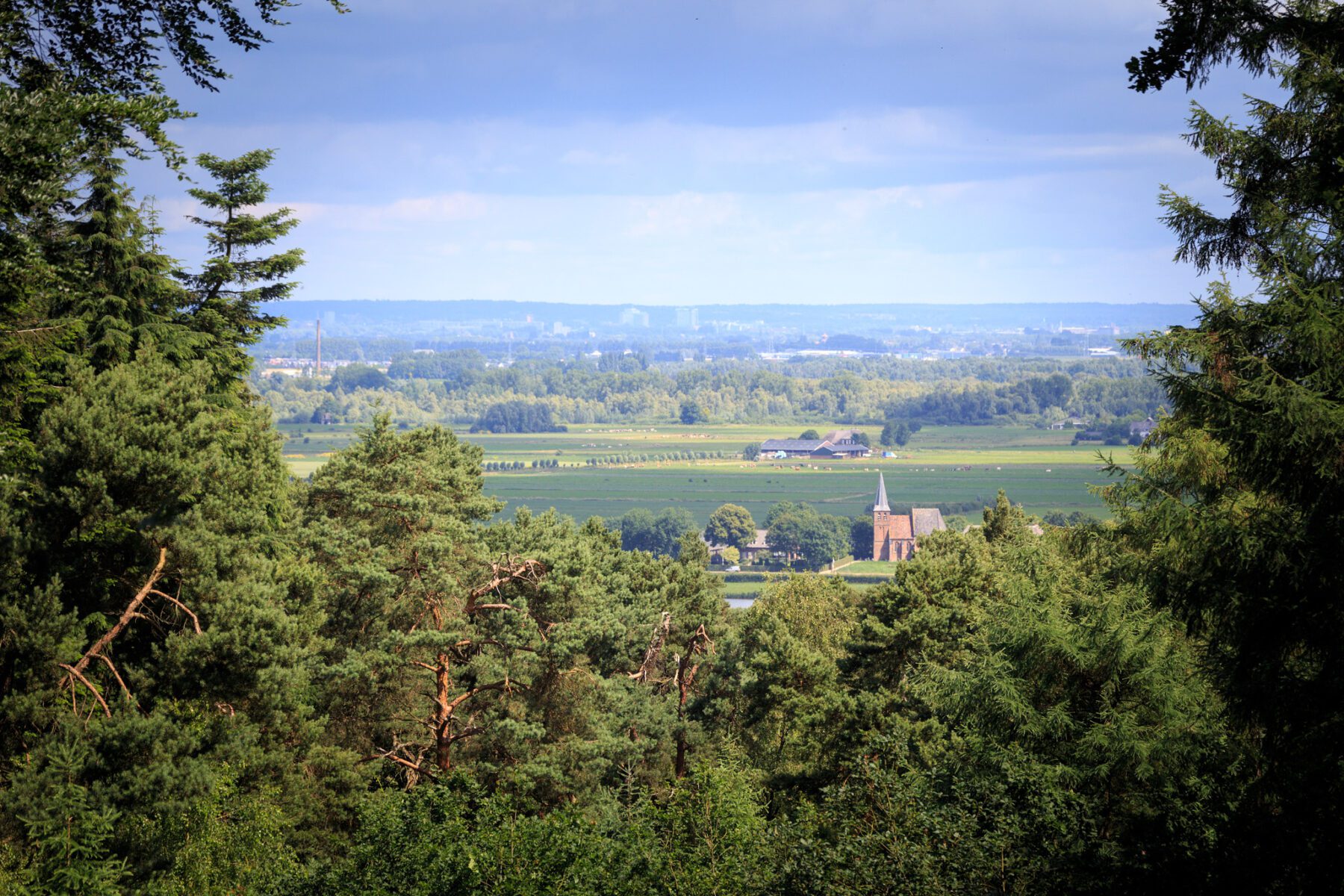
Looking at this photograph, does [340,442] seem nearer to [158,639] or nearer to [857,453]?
[857,453]

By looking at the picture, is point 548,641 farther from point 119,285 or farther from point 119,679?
point 119,285

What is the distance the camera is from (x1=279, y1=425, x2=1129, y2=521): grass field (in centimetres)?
13425

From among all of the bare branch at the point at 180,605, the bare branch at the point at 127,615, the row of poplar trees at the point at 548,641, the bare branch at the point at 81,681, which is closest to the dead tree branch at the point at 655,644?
the row of poplar trees at the point at 548,641

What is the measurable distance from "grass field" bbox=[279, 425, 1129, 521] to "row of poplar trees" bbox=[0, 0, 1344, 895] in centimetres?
9264

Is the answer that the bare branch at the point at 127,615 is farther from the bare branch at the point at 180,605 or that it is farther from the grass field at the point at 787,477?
the grass field at the point at 787,477

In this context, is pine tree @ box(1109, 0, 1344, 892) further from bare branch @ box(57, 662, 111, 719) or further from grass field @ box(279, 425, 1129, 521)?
grass field @ box(279, 425, 1129, 521)

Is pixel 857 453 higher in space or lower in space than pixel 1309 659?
lower

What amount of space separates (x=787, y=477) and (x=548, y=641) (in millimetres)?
152218

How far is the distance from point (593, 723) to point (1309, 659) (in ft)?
46.9

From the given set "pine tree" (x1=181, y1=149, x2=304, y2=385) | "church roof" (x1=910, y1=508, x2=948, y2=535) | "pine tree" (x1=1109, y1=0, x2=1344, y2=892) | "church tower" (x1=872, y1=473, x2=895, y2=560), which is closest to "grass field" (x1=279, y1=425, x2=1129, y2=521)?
"church roof" (x1=910, y1=508, x2=948, y2=535)

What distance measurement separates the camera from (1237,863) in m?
7.95

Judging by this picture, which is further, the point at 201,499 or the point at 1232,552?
the point at 201,499

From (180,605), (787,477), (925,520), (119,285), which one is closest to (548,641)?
(180,605)

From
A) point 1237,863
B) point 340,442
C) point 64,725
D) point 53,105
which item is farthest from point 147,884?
point 340,442
